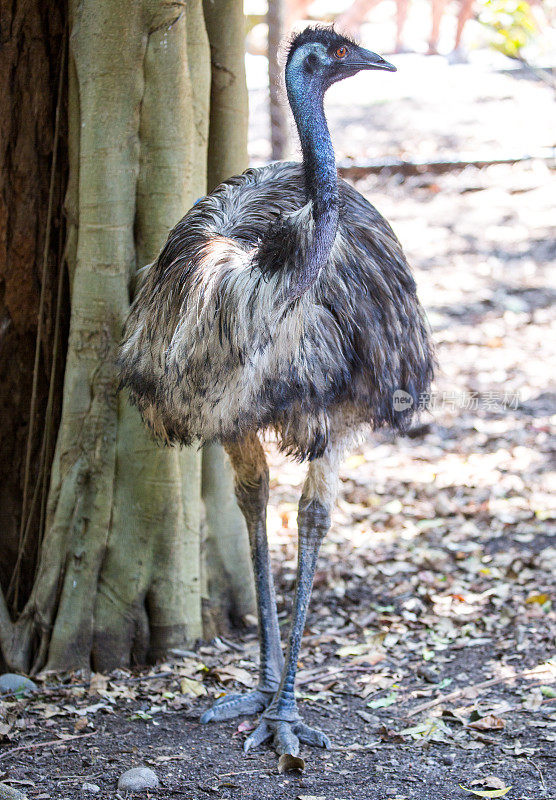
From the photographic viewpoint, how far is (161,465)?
4125 mm

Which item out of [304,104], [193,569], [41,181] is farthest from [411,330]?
[41,181]

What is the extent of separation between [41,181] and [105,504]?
142cm

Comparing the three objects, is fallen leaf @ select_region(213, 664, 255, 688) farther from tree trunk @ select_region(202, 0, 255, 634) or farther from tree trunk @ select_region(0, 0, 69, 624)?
tree trunk @ select_region(0, 0, 69, 624)

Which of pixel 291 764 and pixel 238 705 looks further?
pixel 238 705

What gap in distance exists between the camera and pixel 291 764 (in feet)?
11.1

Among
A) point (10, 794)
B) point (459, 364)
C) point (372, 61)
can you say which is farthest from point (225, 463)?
point (459, 364)

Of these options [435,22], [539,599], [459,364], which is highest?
[435,22]

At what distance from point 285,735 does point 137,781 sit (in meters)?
0.58

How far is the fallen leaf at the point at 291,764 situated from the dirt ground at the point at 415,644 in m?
0.02

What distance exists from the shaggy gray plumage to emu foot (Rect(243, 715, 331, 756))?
1.01m

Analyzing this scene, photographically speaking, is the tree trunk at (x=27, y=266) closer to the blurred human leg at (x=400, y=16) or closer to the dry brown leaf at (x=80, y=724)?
the dry brown leaf at (x=80, y=724)

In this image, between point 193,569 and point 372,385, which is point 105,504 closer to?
point 193,569

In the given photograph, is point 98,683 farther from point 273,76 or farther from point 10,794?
point 273,76

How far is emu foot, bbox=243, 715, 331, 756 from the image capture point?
11.6ft
